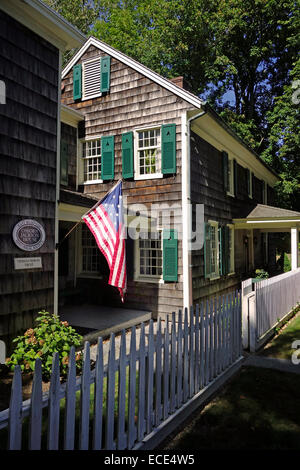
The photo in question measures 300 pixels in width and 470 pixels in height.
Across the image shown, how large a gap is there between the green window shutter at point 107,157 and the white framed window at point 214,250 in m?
3.93

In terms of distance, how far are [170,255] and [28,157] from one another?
16.6ft

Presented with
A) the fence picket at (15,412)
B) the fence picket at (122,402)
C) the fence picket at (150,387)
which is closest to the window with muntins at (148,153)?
the fence picket at (150,387)

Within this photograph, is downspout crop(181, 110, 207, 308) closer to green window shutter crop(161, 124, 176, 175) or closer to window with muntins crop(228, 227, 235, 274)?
green window shutter crop(161, 124, 176, 175)

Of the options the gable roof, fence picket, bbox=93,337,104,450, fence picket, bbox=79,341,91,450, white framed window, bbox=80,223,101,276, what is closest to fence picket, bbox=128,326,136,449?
fence picket, bbox=93,337,104,450

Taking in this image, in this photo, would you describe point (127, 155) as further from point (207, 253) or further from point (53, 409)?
point (53, 409)

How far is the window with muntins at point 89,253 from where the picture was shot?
11.8 m

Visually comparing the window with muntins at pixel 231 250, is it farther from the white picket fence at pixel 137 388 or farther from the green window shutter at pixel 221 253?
the white picket fence at pixel 137 388

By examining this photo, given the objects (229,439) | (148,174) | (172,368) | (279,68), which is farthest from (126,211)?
(279,68)

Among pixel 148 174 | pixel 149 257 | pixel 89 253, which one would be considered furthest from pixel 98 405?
pixel 89 253

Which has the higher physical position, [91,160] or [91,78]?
[91,78]

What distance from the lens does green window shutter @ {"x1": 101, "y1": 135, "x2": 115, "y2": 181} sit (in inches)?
443

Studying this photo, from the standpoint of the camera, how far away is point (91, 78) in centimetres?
1189

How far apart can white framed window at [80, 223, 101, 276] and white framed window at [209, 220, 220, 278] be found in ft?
13.0
